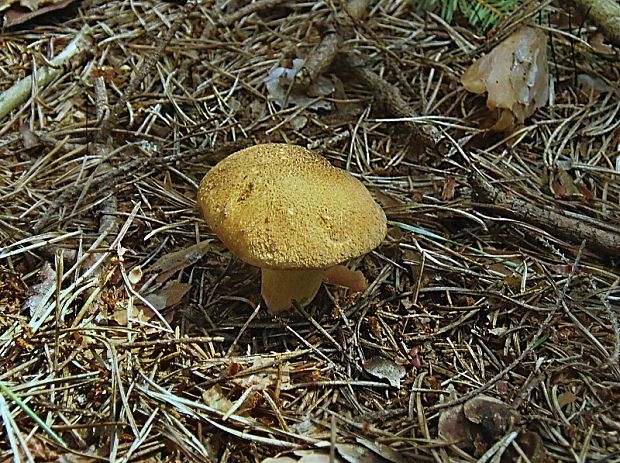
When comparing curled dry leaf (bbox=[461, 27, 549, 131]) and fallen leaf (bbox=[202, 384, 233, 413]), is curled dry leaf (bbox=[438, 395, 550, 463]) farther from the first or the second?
curled dry leaf (bbox=[461, 27, 549, 131])

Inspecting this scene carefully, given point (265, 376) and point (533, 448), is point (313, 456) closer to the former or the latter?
point (265, 376)

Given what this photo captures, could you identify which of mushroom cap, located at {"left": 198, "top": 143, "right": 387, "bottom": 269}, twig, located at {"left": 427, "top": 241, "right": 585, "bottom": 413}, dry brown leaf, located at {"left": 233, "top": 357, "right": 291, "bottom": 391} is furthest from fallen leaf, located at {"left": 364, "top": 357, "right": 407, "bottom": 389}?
mushroom cap, located at {"left": 198, "top": 143, "right": 387, "bottom": 269}

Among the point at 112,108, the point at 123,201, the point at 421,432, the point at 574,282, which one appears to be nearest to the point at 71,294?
the point at 123,201

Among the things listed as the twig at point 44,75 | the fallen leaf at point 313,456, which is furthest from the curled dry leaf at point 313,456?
the twig at point 44,75

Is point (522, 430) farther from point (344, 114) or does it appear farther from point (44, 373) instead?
point (344, 114)

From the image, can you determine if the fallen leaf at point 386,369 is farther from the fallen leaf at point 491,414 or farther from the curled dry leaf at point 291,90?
the curled dry leaf at point 291,90
